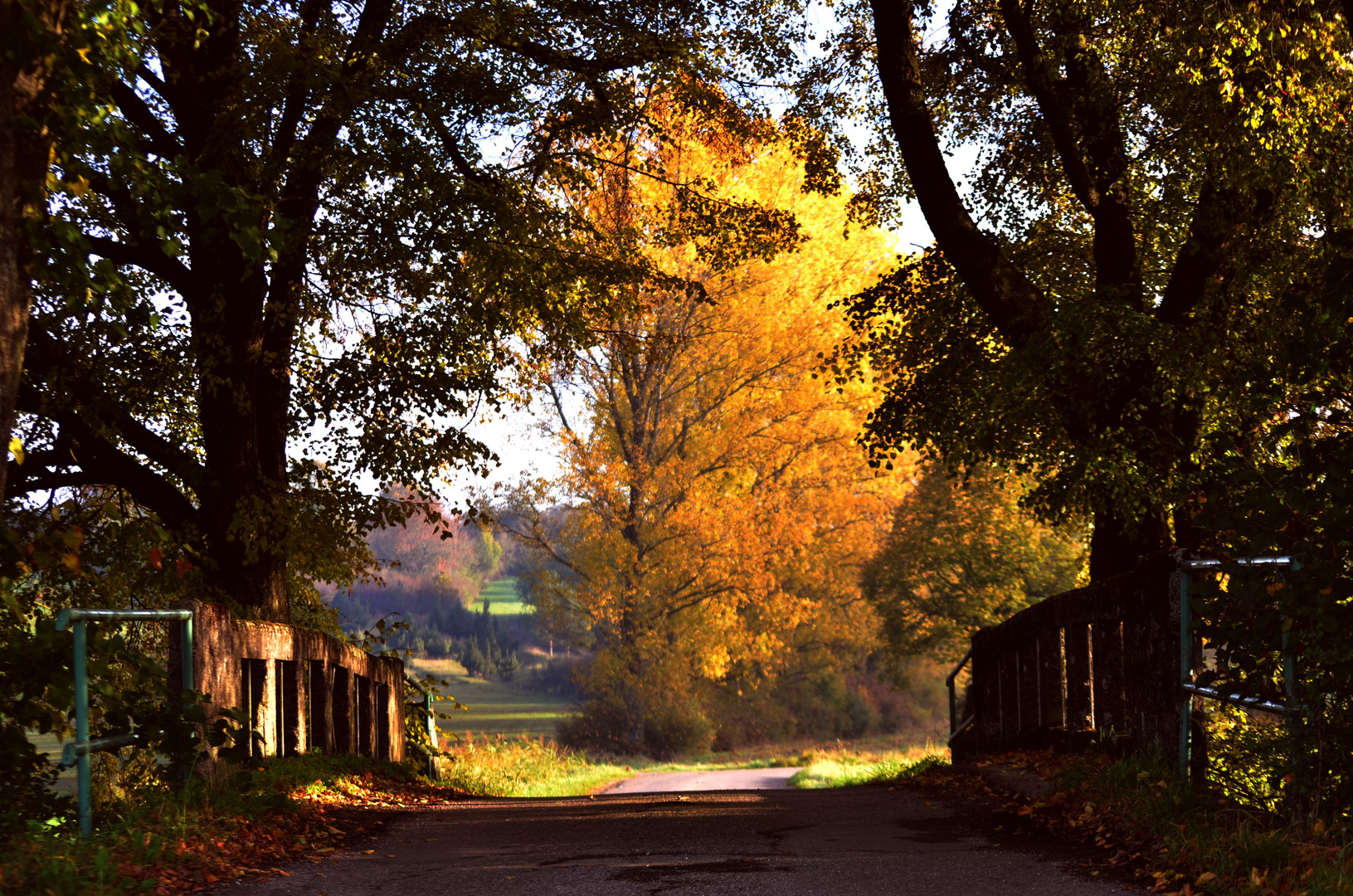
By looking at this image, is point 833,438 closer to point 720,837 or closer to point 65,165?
point 720,837

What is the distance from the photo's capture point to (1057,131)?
465 inches

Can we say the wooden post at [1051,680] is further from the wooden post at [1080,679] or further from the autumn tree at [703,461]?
the autumn tree at [703,461]

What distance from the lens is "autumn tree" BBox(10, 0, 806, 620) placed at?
10812mm

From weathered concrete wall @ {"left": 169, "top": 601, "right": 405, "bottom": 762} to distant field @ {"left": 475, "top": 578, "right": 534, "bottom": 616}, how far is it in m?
119

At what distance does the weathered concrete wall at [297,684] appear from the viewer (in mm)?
7836

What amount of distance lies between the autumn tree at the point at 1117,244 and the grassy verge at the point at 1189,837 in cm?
269

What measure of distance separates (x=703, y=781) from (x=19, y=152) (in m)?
22.4

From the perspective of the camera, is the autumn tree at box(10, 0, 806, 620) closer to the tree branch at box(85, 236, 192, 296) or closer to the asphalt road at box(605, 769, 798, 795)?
the tree branch at box(85, 236, 192, 296)

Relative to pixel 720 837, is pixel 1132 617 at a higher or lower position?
higher

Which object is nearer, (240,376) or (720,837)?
(720,837)

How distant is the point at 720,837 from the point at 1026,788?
295 cm

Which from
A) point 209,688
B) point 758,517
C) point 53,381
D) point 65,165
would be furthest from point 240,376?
point 758,517

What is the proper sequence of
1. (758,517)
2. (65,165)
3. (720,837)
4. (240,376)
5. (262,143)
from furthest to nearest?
(758,517) → (240,376) → (262,143) → (720,837) → (65,165)

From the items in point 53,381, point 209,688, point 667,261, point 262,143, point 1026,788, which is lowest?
point 1026,788
